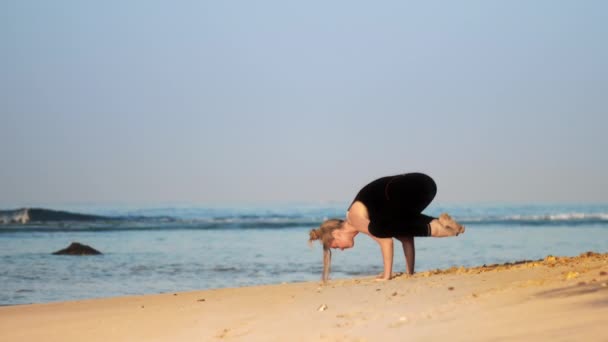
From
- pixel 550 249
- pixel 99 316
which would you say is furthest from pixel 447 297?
pixel 550 249

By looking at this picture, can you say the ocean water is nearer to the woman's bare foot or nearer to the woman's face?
the woman's face

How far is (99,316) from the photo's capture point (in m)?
7.84

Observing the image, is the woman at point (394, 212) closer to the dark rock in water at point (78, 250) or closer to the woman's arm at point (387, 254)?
the woman's arm at point (387, 254)

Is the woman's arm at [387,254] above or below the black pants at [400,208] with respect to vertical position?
below

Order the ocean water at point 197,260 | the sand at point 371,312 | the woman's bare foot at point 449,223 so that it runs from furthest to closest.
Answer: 1. the ocean water at point 197,260
2. the woman's bare foot at point 449,223
3. the sand at point 371,312

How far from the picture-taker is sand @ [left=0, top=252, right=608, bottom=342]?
5336 mm

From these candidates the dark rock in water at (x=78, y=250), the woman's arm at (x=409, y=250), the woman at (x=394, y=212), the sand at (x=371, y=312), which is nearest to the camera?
the sand at (x=371, y=312)

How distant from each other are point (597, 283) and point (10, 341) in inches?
175

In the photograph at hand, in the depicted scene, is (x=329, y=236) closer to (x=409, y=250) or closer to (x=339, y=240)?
(x=339, y=240)

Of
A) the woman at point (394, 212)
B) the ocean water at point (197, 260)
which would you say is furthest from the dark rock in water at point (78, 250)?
the woman at point (394, 212)

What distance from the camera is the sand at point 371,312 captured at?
5336mm

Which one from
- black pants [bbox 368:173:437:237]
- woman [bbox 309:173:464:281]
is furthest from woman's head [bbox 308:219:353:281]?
black pants [bbox 368:173:437:237]

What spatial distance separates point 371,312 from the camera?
6.37 m

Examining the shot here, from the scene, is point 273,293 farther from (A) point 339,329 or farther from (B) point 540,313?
(B) point 540,313
